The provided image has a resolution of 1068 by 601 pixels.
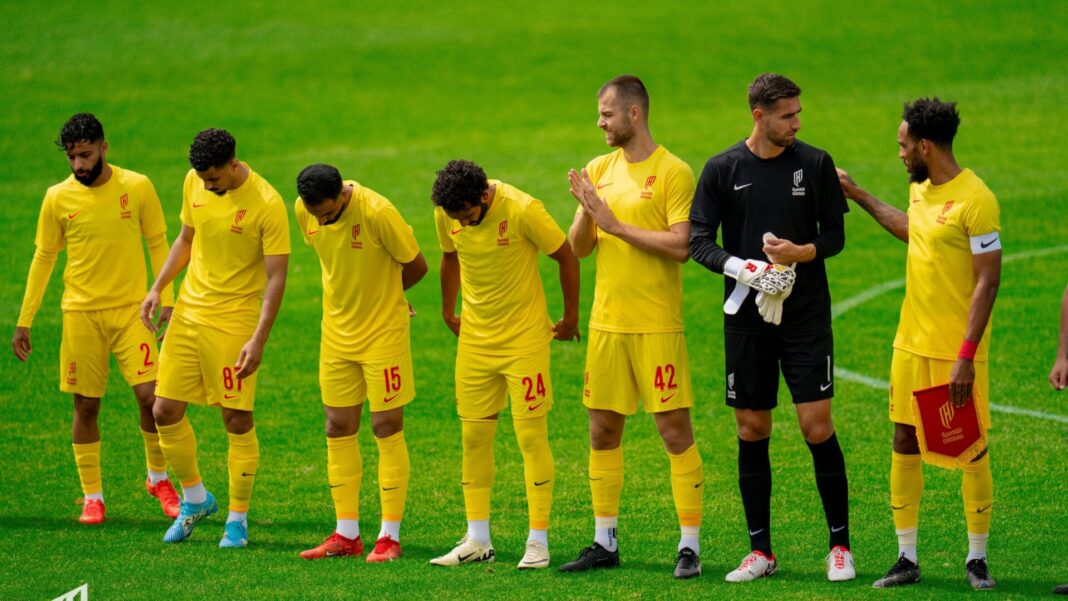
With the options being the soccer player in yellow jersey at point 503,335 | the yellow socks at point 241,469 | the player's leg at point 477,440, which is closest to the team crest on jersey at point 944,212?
the soccer player in yellow jersey at point 503,335

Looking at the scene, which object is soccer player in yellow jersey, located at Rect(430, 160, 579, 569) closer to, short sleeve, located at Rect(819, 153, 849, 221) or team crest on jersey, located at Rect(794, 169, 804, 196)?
team crest on jersey, located at Rect(794, 169, 804, 196)

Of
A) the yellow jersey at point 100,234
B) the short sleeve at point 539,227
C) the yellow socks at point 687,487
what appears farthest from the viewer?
the yellow jersey at point 100,234

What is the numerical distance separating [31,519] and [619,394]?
14.4 feet

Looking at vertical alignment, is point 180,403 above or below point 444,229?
below

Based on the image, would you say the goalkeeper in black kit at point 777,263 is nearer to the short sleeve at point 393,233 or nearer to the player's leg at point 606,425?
the player's leg at point 606,425

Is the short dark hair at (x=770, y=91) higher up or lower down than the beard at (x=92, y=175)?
higher up

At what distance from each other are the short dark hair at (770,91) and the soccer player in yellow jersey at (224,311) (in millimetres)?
3082

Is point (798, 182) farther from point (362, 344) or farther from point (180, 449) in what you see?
point (180, 449)

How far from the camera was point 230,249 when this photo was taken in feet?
28.9

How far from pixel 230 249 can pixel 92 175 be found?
145 cm

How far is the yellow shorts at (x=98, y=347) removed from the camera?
32.0 ft

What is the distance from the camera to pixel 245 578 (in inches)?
318

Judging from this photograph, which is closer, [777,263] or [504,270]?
[777,263]

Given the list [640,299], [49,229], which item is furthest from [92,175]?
[640,299]
